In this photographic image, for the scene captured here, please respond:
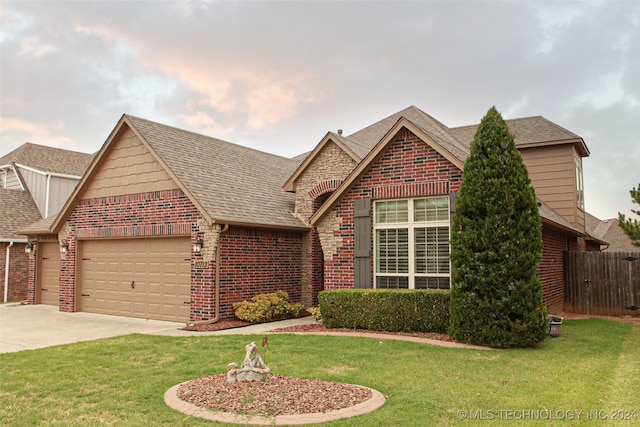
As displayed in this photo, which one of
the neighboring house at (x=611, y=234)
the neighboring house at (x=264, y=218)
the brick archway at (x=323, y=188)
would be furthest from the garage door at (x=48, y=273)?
the neighboring house at (x=611, y=234)

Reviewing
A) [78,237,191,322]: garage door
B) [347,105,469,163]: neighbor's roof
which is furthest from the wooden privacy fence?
[78,237,191,322]: garage door

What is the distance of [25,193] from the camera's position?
83.9 ft

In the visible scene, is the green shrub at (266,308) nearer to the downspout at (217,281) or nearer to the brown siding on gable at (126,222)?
the downspout at (217,281)

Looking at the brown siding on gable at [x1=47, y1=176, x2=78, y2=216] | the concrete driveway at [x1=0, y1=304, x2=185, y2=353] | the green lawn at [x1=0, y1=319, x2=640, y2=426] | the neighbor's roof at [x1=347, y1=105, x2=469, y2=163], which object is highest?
the neighbor's roof at [x1=347, y1=105, x2=469, y2=163]

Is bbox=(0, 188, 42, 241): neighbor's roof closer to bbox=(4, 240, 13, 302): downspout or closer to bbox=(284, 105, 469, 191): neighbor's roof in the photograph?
bbox=(4, 240, 13, 302): downspout

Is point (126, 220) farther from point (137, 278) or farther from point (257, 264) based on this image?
point (257, 264)

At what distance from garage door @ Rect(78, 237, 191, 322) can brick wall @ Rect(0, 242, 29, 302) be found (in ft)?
23.3

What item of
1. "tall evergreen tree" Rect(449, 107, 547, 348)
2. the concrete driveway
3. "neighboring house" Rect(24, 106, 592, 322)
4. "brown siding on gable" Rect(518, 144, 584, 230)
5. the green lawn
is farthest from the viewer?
"brown siding on gable" Rect(518, 144, 584, 230)

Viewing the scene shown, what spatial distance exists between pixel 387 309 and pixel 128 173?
9351mm

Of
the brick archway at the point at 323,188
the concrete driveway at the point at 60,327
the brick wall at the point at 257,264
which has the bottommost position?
the concrete driveway at the point at 60,327

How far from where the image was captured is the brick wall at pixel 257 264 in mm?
13555

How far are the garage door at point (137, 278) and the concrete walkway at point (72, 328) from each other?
0.38 m

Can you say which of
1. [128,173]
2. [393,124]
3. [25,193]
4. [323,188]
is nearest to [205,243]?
[128,173]

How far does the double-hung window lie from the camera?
1138cm
